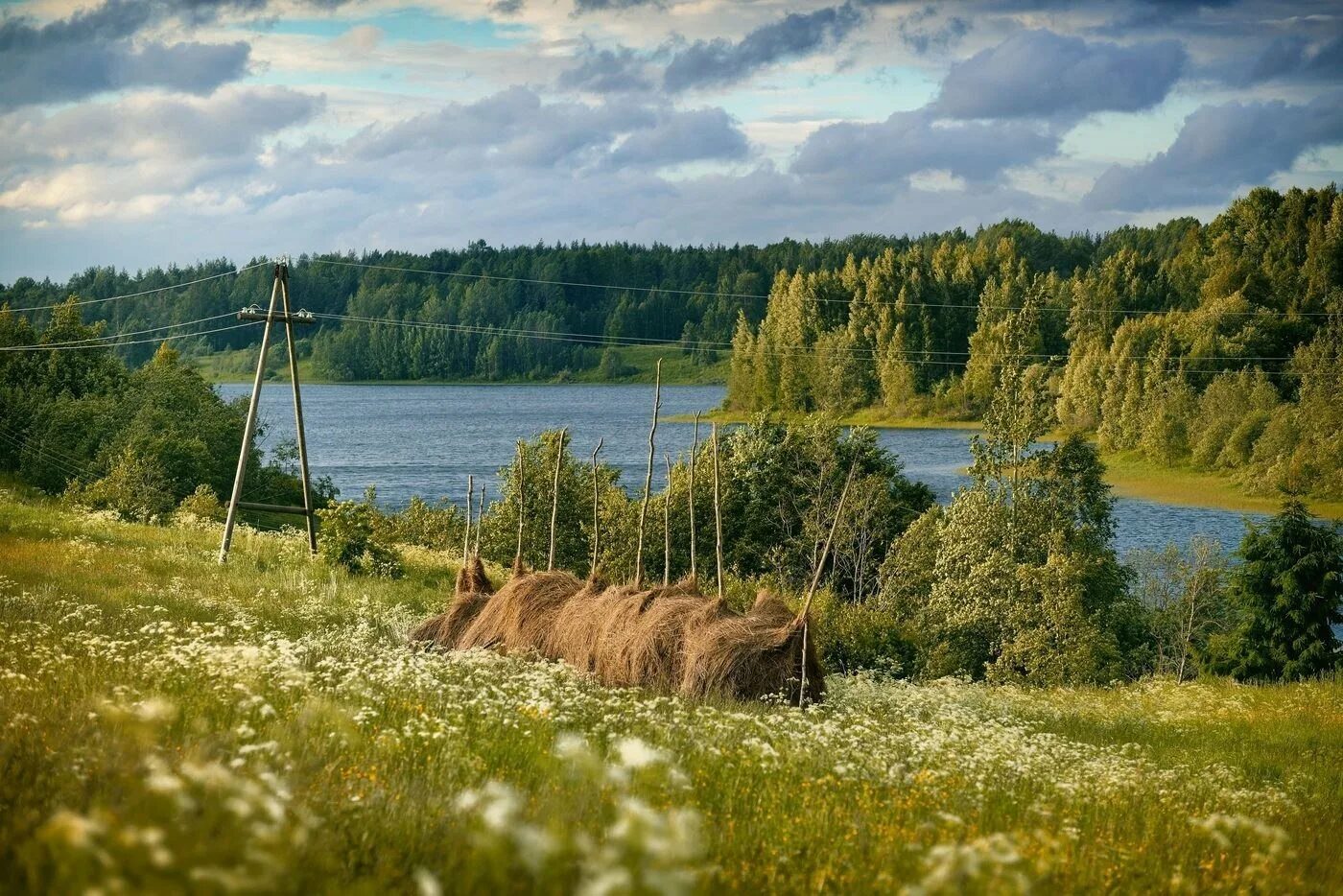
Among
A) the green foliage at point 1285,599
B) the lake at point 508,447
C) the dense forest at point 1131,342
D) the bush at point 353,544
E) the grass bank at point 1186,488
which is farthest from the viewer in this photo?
the dense forest at point 1131,342

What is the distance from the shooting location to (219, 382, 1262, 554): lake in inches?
3541

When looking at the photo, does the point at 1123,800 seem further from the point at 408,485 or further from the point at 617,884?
the point at 408,485

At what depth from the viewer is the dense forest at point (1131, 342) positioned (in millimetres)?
101000

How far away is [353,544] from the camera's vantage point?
30078mm

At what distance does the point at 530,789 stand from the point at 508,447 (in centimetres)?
12547

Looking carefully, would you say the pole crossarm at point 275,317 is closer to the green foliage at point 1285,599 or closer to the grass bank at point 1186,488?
the green foliage at point 1285,599

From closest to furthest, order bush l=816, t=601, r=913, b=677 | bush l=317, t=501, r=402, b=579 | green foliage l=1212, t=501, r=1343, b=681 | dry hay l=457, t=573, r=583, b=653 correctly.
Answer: dry hay l=457, t=573, r=583, b=653 → bush l=317, t=501, r=402, b=579 → bush l=816, t=601, r=913, b=677 → green foliage l=1212, t=501, r=1343, b=681

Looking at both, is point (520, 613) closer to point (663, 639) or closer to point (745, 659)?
point (663, 639)

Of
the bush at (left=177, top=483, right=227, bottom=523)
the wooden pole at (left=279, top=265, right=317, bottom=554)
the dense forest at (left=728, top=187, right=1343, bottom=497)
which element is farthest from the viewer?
the dense forest at (left=728, top=187, right=1343, bottom=497)

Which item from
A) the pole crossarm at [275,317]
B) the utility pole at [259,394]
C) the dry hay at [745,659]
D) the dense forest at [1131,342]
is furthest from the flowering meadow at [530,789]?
the dense forest at [1131,342]

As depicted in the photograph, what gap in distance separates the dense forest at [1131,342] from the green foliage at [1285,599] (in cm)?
4346

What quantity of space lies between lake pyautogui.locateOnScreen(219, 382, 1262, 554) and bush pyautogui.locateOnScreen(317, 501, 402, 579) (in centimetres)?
3432

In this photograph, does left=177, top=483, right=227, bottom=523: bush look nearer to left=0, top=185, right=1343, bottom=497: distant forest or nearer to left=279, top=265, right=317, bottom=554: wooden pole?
left=279, top=265, right=317, bottom=554: wooden pole

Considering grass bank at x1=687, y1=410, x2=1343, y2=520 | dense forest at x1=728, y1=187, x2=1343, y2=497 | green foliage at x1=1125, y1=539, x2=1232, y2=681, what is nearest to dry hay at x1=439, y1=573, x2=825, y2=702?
green foliage at x1=1125, y1=539, x2=1232, y2=681
